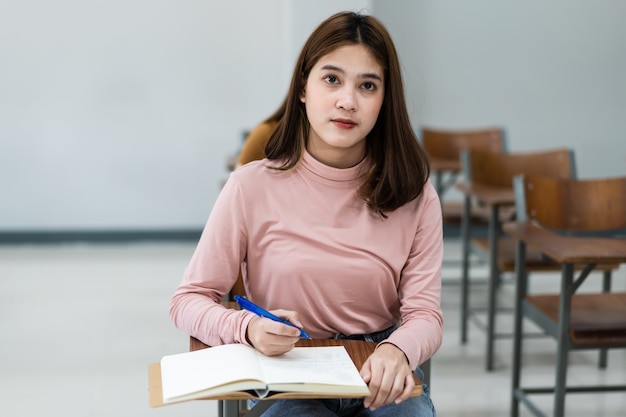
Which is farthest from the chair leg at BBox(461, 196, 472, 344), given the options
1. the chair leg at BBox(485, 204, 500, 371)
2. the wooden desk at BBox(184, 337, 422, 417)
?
the wooden desk at BBox(184, 337, 422, 417)

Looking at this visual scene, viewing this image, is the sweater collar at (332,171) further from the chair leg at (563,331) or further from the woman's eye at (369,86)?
the chair leg at (563,331)

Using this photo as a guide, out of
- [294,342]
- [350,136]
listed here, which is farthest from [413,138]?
[294,342]

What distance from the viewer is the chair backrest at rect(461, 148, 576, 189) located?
3809mm

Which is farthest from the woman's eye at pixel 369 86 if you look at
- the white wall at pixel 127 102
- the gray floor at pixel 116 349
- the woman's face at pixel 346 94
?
the white wall at pixel 127 102

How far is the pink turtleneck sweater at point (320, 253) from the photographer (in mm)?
1661

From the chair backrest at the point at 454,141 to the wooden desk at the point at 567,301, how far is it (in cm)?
201

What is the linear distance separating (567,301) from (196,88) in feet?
12.0

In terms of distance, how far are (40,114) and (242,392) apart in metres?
4.65

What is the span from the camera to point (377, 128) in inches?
69.0

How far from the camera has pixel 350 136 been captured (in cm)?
165

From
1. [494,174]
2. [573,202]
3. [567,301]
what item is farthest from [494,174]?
[567,301]

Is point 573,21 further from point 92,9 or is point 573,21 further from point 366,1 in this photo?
point 92,9

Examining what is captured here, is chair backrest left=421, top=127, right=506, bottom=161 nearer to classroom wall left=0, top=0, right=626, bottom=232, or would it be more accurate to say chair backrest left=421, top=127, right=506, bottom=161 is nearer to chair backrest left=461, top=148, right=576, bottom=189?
classroom wall left=0, top=0, right=626, bottom=232

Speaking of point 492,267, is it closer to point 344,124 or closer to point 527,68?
point 344,124
